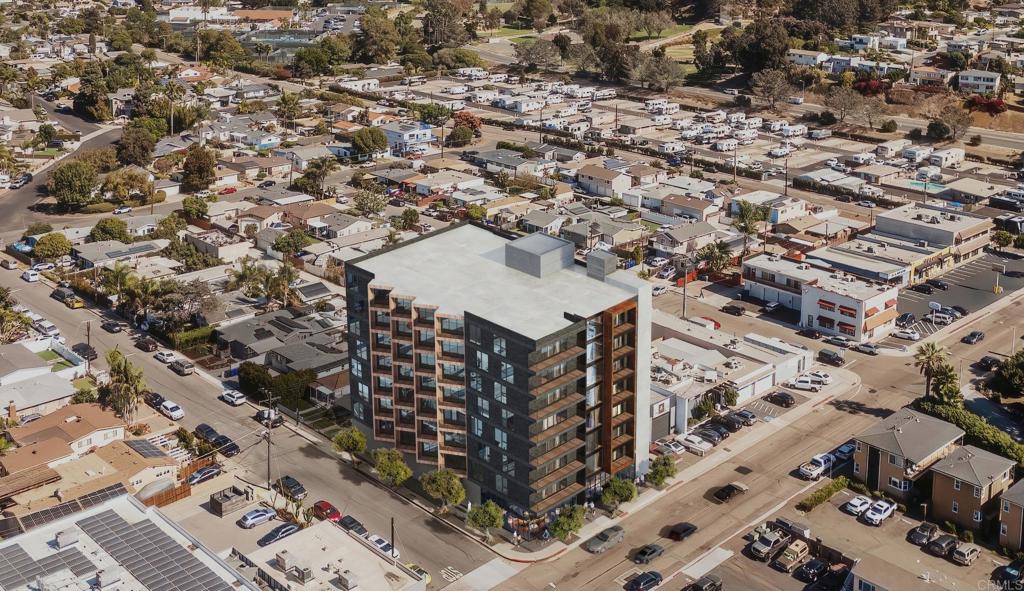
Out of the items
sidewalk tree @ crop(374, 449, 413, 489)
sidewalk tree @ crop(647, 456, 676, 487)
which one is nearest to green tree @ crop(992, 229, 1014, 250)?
sidewalk tree @ crop(647, 456, 676, 487)

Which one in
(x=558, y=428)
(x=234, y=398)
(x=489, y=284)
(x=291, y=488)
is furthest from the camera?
(x=234, y=398)

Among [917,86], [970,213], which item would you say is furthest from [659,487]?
[917,86]

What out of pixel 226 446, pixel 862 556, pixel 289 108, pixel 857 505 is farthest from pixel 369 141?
pixel 862 556

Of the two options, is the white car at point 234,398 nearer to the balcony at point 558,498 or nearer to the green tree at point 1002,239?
the balcony at point 558,498

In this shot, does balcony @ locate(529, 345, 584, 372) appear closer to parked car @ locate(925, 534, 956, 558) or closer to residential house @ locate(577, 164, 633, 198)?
parked car @ locate(925, 534, 956, 558)

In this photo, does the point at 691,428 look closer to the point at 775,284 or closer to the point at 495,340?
the point at 495,340

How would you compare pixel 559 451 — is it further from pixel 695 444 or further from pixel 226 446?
pixel 226 446

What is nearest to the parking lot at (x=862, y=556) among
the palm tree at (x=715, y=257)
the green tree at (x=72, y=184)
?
the palm tree at (x=715, y=257)
